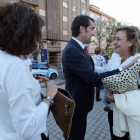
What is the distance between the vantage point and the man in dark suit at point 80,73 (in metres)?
1.41

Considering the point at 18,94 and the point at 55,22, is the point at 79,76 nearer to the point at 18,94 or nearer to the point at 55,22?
the point at 18,94

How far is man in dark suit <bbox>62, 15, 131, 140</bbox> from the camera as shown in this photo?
1.41 meters

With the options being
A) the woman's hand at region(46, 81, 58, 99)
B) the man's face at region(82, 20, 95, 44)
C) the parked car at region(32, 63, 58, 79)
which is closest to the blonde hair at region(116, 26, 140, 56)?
the man's face at region(82, 20, 95, 44)

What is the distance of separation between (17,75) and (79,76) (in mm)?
900

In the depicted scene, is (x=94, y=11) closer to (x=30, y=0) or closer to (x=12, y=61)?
(x=30, y=0)

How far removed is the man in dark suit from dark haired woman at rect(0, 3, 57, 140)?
68 centimetres

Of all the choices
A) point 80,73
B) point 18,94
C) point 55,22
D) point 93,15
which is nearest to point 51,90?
point 18,94

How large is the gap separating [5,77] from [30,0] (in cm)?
1964

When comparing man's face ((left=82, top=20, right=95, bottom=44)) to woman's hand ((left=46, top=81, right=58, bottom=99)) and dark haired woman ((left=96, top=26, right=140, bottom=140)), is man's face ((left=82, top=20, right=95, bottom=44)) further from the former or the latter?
woman's hand ((left=46, top=81, right=58, bottom=99))

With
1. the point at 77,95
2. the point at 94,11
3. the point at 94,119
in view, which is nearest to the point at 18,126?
the point at 77,95

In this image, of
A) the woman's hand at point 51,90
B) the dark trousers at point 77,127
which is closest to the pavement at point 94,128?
the dark trousers at point 77,127

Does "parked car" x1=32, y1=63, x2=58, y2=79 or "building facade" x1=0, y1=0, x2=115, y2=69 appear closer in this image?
"parked car" x1=32, y1=63, x2=58, y2=79

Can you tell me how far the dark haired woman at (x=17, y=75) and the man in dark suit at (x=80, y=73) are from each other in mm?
681

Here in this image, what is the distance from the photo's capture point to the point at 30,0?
16.5 metres
